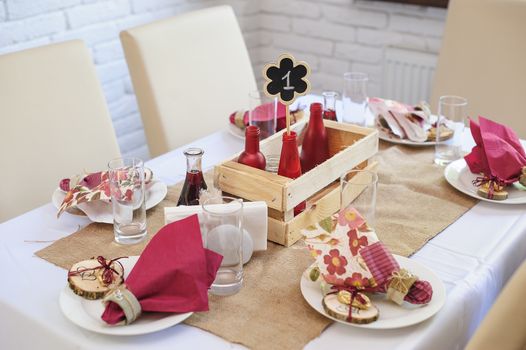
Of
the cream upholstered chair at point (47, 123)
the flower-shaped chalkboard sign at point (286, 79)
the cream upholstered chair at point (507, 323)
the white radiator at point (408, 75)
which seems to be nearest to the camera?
the cream upholstered chair at point (507, 323)

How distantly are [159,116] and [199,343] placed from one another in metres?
0.96

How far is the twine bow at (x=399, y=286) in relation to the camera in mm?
965

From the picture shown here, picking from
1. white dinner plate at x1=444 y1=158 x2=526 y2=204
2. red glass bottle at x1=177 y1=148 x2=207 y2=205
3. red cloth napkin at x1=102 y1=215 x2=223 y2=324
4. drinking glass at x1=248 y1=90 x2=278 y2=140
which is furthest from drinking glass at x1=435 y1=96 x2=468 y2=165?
red cloth napkin at x1=102 y1=215 x2=223 y2=324

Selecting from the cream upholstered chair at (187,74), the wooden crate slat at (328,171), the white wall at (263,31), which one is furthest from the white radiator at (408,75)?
the wooden crate slat at (328,171)

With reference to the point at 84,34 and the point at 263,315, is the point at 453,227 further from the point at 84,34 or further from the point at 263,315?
the point at 84,34

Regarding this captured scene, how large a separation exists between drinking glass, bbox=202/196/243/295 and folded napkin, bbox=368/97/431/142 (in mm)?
697

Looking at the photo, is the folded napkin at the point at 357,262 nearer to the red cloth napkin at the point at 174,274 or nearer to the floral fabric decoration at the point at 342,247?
the floral fabric decoration at the point at 342,247

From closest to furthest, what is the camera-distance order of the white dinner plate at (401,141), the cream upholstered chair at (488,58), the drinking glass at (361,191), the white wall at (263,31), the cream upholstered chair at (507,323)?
the cream upholstered chair at (507,323) → the drinking glass at (361,191) → the white dinner plate at (401,141) → the cream upholstered chair at (488,58) → the white wall at (263,31)

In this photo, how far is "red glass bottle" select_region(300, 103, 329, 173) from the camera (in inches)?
51.6

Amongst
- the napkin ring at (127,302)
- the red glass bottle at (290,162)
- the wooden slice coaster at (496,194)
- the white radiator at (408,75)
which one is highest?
the red glass bottle at (290,162)

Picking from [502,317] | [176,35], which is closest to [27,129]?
[176,35]

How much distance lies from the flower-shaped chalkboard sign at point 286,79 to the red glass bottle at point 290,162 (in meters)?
0.07

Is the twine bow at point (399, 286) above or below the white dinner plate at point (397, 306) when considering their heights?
above

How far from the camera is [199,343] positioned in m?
0.91
